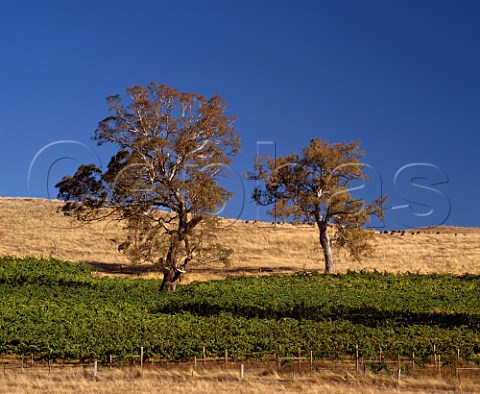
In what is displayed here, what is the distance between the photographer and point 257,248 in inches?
3255

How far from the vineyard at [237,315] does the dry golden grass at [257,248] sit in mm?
8958

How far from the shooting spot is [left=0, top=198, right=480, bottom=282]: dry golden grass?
240 ft

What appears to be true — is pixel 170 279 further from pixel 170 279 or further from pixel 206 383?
pixel 206 383

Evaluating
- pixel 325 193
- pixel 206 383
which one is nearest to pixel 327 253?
pixel 325 193

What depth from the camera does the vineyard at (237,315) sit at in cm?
3425

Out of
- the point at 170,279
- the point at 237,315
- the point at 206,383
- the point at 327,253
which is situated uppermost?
the point at 327,253

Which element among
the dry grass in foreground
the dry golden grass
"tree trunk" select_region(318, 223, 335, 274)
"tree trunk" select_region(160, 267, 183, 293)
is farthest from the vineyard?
the dry golden grass

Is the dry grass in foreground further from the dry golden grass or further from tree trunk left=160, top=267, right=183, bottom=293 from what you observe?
the dry golden grass

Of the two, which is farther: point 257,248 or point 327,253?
point 257,248

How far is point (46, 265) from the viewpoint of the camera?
210 feet

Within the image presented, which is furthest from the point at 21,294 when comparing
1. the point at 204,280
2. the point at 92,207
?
the point at 204,280

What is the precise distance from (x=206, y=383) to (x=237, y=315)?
671 inches

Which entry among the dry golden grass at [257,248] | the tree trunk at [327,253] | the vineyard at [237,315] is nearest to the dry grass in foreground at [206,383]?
the vineyard at [237,315]

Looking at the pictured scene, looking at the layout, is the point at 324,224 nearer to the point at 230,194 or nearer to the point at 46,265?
the point at 230,194
